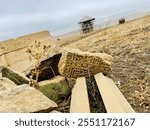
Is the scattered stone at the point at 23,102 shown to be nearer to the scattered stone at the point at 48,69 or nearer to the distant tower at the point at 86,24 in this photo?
the scattered stone at the point at 48,69

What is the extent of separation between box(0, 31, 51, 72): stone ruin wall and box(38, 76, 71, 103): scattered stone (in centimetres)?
292


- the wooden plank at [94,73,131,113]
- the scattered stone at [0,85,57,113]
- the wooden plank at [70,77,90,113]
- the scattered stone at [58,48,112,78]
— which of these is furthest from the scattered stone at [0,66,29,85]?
the scattered stone at [0,85,57,113]

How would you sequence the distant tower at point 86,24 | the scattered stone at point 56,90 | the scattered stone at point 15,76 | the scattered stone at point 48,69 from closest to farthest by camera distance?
the scattered stone at point 56,90, the scattered stone at point 15,76, the scattered stone at point 48,69, the distant tower at point 86,24

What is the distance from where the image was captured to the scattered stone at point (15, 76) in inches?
209

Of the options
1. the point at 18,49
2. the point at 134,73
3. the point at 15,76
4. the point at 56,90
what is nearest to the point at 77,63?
the point at 56,90

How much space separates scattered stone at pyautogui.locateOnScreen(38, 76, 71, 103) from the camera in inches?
200

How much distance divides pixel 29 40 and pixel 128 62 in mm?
2303

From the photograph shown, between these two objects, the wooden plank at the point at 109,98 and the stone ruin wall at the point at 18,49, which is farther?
the stone ruin wall at the point at 18,49

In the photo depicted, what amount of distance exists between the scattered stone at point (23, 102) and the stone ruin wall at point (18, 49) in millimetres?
4351

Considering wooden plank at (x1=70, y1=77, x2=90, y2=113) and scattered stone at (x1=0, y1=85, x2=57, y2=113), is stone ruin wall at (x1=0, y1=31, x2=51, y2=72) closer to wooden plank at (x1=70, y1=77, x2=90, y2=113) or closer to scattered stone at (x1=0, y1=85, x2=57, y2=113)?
wooden plank at (x1=70, y1=77, x2=90, y2=113)

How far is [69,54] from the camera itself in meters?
5.32

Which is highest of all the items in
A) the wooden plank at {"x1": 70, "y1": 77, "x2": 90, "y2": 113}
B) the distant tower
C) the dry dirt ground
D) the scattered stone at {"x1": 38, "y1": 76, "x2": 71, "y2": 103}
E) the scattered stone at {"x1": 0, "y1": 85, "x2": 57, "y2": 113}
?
the scattered stone at {"x1": 0, "y1": 85, "x2": 57, "y2": 113}

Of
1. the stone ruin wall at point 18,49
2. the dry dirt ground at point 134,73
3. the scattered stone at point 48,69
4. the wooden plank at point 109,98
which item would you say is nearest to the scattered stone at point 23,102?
the wooden plank at point 109,98

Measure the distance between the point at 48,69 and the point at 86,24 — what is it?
72.7 ft
